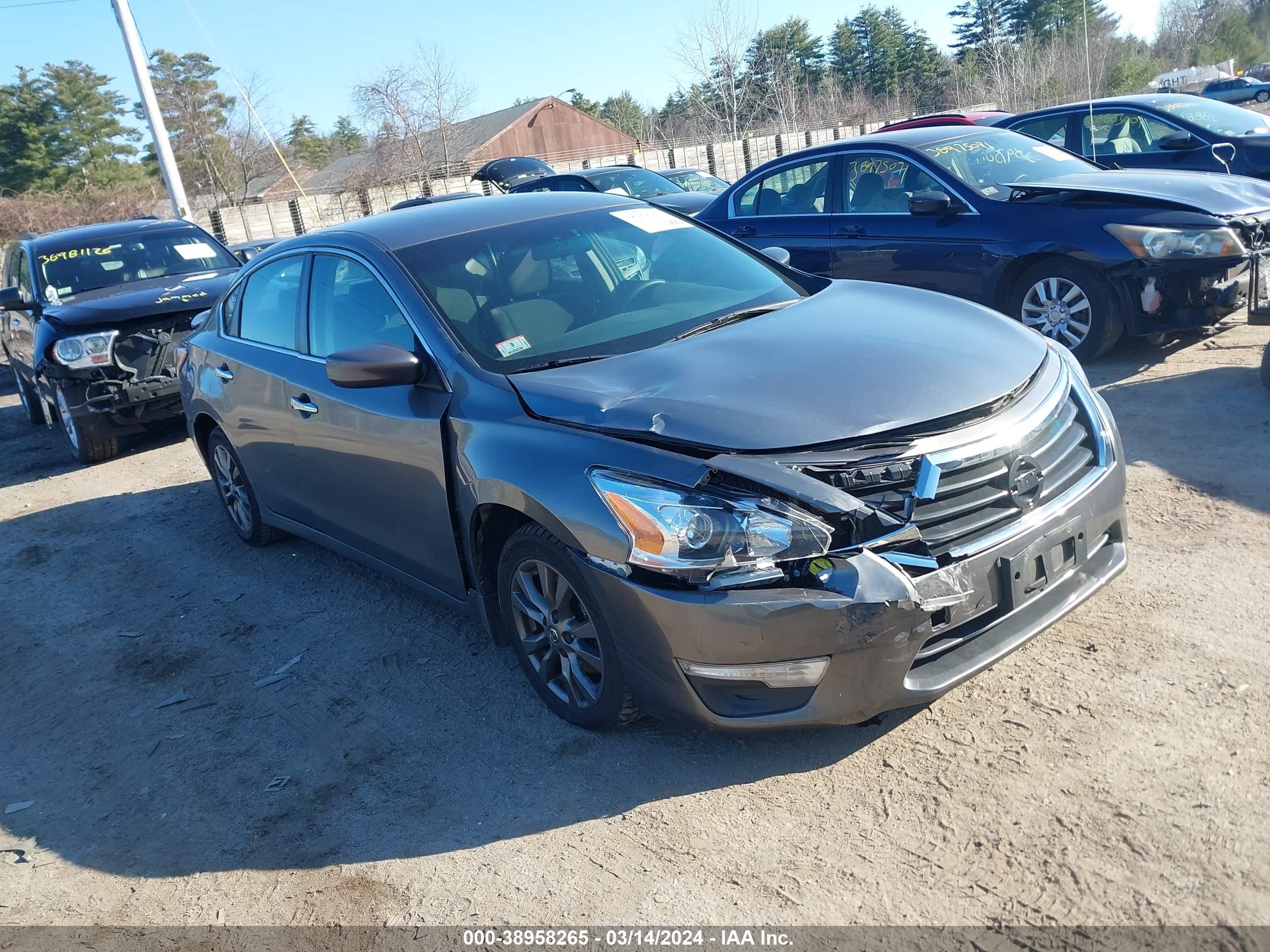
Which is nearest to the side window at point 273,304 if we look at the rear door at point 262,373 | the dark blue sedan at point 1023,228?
the rear door at point 262,373

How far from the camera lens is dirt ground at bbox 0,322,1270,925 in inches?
106

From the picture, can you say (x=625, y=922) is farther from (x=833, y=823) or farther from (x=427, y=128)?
(x=427, y=128)

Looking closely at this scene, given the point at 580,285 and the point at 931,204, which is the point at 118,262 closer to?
the point at 580,285

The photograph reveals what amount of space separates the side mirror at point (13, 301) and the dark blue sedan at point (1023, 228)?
6.17 m

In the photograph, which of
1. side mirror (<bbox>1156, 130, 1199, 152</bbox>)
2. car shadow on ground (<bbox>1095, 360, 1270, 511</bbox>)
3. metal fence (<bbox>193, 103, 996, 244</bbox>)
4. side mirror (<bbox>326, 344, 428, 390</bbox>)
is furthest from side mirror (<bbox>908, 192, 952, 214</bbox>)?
metal fence (<bbox>193, 103, 996, 244</bbox>)

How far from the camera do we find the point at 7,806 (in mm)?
3781

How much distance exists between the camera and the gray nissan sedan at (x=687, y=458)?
114 inches

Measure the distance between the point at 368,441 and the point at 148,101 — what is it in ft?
61.0

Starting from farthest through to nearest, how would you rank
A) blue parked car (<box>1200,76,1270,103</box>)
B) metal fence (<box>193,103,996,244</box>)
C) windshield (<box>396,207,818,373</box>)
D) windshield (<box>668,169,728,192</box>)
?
metal fence (<box>193,103,996,244</box>), blue parked car (<box>1200,76,1270,103</box>), windshield (<box>668,169,728,192</box>), windshield (<box>396,207,818,373</box>)

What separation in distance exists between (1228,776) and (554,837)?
189cm

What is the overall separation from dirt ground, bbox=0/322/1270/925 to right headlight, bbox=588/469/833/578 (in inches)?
30.1

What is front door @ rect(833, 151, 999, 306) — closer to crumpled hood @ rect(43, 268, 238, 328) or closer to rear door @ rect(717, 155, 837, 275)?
rear door @ rect(717, 155, 837, 275)

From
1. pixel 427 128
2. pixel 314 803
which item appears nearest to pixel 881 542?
pixel 314 803

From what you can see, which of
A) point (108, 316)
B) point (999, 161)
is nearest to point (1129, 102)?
point (999, 161)
